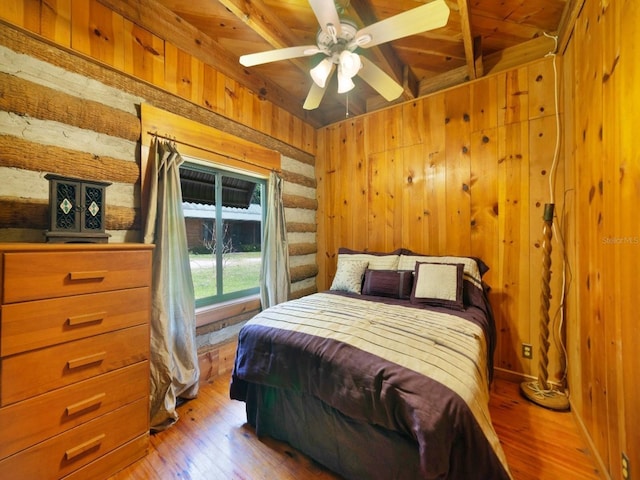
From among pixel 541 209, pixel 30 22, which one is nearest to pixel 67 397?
pixel 30 22

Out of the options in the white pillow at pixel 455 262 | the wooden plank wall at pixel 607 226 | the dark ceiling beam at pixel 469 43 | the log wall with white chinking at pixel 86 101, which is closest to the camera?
the wooden plank wall at pixel 607 226

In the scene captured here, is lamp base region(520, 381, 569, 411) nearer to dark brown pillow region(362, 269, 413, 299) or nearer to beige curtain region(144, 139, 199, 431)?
dark brown pillow region(362, 269, 413, 299)

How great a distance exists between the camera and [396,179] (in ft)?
10.0

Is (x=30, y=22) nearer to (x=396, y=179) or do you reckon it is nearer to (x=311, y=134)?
(x=311, y=134)

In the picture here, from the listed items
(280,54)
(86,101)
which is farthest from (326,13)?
(86,101)

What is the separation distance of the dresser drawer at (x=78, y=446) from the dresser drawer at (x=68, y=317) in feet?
1.56

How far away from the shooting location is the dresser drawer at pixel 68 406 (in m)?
1.13

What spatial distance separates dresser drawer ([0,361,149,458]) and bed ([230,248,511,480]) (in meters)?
0.60

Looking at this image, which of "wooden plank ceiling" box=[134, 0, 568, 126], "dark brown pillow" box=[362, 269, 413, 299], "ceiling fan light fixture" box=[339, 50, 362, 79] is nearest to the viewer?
"ceiling fan light fixture" box=[339, 50, 362, 79]

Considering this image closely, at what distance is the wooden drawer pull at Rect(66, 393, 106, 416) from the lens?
4.25ft

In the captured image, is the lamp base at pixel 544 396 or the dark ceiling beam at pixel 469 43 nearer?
the dark ceiling beam at pixel 469 43

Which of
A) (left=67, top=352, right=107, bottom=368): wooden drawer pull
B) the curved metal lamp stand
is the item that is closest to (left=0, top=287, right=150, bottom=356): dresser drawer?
(left=67, top=352, right=107, bottom=368): wooden drawer pull

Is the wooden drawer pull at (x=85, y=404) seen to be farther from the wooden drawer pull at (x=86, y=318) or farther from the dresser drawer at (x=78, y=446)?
the wooden drawer pull at (x=86, y=318)

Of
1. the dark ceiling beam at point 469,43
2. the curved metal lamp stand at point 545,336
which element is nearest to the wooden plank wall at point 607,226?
the curved metal lamp stand at point 545,336
